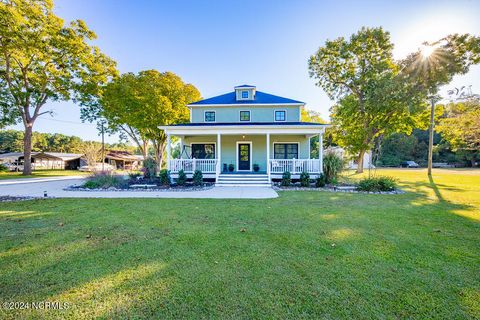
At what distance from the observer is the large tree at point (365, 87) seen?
1683 centimetres

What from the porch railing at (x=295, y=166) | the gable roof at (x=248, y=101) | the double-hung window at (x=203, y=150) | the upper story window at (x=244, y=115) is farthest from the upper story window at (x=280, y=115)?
the double-hung window at (x=203, y=150)

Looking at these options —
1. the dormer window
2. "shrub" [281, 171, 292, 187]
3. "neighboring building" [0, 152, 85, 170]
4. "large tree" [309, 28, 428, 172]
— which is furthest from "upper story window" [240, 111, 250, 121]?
"neighboring building" [0, 152, 85, 170]

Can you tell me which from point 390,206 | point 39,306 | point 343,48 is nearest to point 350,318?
point 39,306

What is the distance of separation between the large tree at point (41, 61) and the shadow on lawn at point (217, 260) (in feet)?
63.6

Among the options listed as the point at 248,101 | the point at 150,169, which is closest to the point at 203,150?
the point at 150,169

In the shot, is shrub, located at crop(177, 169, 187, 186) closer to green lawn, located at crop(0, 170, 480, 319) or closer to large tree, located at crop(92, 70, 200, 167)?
green lawn, located at crop(0, 170, 480, 319)

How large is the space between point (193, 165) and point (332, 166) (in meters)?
8.26

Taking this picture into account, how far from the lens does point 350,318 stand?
191 cm

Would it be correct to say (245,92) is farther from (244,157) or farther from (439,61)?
(439,61)

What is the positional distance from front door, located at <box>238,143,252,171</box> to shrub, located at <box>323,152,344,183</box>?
552cm

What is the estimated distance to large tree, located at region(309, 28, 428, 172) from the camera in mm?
16828

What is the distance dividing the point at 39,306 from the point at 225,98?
15993 mm

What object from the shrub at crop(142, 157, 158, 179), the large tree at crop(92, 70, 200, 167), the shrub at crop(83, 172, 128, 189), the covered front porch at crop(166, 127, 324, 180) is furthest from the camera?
the large tree at crop(92, 70, 200, 167)

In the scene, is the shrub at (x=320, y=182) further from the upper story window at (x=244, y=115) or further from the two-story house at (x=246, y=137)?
the upper story window at (x=244, y=115)
